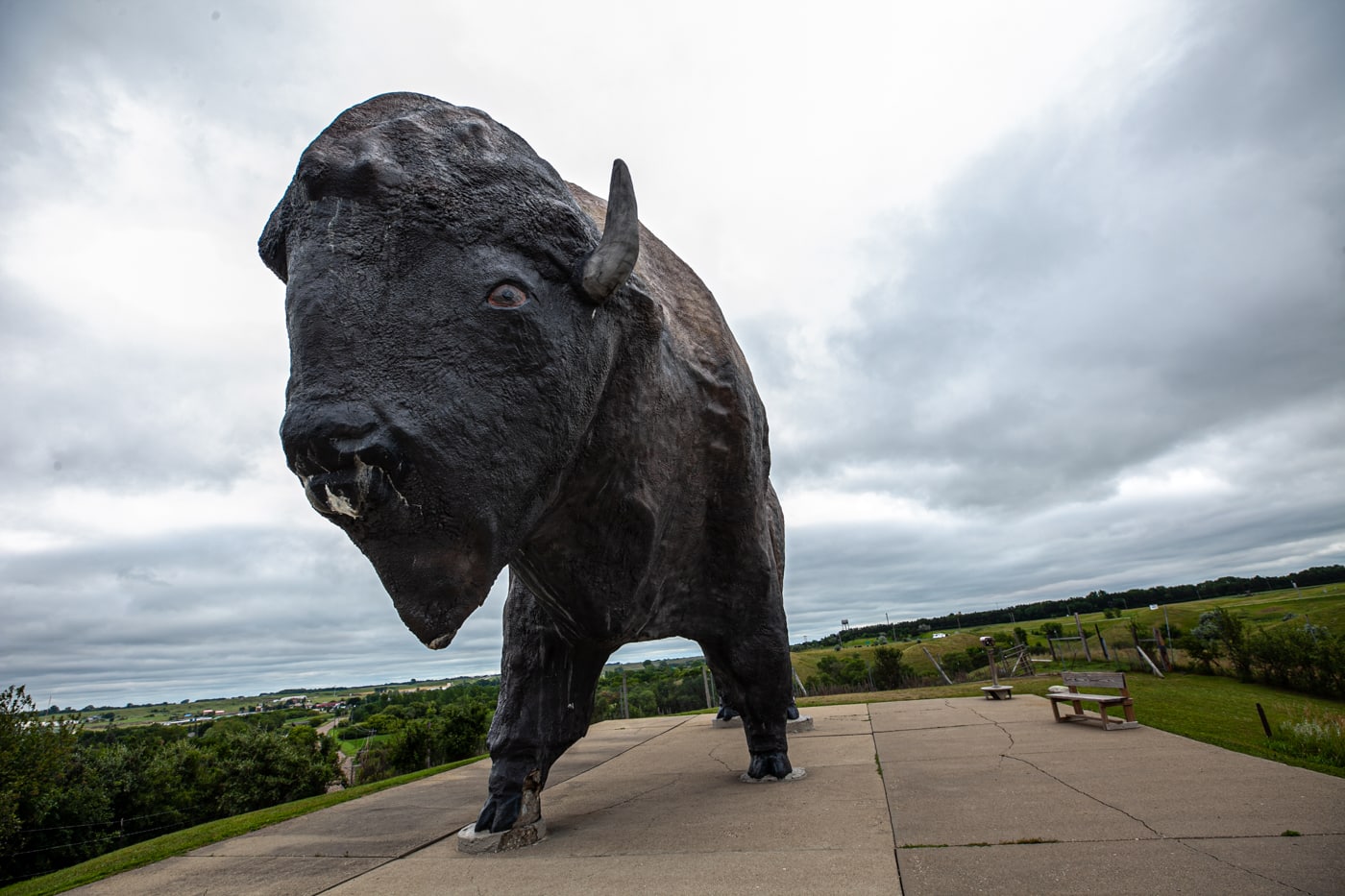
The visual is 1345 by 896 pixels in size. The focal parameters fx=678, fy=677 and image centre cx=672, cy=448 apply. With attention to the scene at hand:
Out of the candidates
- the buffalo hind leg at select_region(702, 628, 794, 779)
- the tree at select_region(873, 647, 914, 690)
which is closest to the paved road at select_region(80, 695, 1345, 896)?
the buffalo hind leg at select_region(702, 628, 794, 779)

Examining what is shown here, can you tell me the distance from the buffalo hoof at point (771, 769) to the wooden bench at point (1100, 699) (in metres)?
3.44

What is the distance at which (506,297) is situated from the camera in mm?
2715

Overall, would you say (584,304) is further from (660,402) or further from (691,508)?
(691,508)

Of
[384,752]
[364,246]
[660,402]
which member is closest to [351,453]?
[364,246]

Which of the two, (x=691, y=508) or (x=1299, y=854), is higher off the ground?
(x=691, y=508)

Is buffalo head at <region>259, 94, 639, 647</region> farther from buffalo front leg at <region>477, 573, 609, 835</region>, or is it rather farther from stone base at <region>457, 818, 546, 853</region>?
stone base at <region>457, 818, 546, 853</region>

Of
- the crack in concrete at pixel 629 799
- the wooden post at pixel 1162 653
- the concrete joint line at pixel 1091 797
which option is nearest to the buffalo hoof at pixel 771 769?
the crack in concrete at pixel 629 799

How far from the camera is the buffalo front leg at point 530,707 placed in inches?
171

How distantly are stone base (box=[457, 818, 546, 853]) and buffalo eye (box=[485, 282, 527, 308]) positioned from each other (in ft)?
10.9

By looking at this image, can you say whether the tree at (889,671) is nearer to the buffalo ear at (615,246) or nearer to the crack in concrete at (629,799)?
the crack in concrete at (629,799)

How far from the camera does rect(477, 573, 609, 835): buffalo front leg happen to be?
4.36 metres

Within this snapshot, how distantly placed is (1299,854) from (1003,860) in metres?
1.12

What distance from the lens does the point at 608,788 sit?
5996mm

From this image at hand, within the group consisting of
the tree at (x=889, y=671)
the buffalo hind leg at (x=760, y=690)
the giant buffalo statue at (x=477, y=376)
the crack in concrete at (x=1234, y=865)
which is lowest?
the tree at (x=889, y=671)
